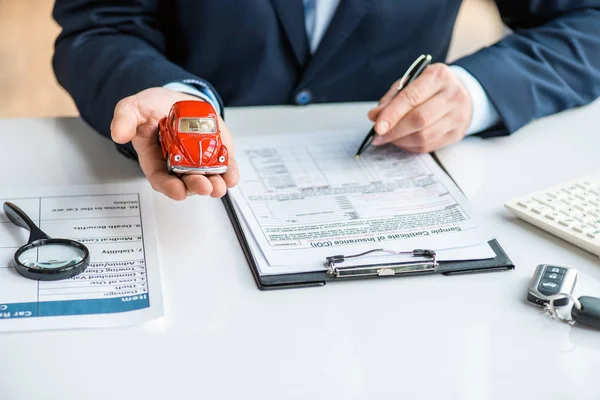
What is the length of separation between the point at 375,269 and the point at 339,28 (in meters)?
0.57

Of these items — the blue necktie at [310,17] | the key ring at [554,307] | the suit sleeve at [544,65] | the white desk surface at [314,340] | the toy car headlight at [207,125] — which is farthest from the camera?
the blue necktie at [310,17]

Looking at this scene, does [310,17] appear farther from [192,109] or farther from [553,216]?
[553,216]

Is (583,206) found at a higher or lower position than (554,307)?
higher

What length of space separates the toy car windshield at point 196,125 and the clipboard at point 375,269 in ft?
0.43

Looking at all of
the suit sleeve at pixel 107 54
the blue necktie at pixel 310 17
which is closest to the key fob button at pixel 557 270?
the suit sleeve at pixel 107 54

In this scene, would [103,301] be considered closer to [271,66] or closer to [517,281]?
[517,281]

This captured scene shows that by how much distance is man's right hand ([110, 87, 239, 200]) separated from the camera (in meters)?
0.85

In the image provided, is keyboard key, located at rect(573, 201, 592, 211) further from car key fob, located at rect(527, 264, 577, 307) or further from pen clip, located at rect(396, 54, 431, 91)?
pen clip, located at rect(396, 54, 431, 91)

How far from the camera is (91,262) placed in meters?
0.82

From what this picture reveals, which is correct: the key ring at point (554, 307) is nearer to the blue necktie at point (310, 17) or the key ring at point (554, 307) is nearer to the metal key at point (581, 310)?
the metal key at point (581, 310)

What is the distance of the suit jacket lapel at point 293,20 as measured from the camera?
49.0 inches

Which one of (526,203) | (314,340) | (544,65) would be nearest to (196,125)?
(314,340)

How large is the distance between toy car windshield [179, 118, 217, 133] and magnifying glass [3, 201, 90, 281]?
0.18 m

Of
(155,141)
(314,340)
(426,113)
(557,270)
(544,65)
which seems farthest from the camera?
(544,65)
